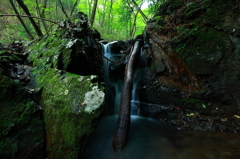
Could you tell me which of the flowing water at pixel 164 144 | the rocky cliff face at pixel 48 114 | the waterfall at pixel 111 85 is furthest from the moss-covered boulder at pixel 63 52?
the flowing water at pixel 164 144

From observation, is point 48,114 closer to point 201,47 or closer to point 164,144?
point 164,144

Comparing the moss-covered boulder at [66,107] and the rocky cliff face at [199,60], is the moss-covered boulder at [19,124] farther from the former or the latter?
the rocky cliff face at [199,60]

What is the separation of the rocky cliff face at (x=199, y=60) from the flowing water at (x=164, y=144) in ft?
3.21

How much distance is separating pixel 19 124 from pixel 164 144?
360 centimetres

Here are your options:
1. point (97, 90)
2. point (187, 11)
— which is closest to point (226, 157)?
point (97, 90)

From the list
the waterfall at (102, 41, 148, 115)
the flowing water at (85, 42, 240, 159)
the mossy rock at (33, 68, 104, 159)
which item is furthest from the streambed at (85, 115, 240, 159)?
the waterfall at (102, 41, 148, 115)

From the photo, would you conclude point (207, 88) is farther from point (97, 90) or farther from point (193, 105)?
point (97, 90)

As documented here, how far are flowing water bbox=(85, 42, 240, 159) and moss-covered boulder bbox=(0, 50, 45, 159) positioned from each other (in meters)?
1.47

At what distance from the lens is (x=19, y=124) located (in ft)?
6.30

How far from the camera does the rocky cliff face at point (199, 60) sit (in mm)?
4176

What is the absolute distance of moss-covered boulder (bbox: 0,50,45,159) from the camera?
174cm

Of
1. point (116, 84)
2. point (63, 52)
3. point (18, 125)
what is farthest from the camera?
point (116, 84)

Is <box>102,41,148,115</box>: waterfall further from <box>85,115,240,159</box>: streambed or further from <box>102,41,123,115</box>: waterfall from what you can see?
<box>85,115,240,159</box>: streambed

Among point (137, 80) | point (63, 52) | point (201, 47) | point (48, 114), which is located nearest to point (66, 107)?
point (48, 114)
